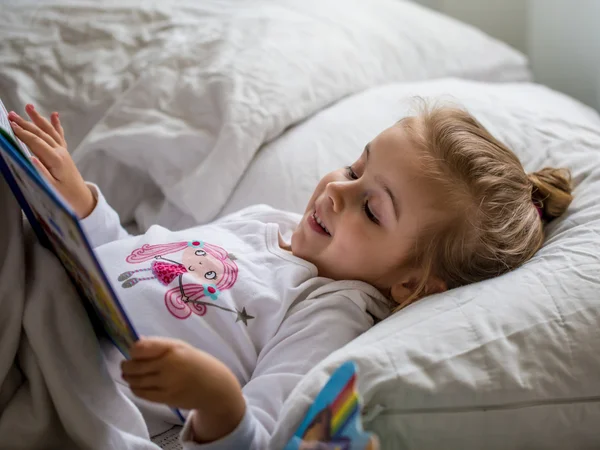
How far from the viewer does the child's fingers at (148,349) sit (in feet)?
2.04

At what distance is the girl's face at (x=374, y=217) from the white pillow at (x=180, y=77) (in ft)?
0.90

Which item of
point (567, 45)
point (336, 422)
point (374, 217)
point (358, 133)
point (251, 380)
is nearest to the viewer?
point (336, 422)

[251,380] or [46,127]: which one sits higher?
[46,127]

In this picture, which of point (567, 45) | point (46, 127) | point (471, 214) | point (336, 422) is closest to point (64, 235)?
point (336, 422)

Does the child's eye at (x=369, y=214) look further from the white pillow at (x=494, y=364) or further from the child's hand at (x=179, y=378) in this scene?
the child's hand at (x=179, y=378)

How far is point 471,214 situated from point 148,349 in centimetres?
47

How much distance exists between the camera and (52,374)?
2.40ft

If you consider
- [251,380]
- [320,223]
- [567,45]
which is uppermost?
[567,45]

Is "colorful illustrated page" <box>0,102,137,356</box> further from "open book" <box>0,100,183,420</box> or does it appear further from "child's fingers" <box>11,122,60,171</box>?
"child's fingers" <box>11,122,60,171</box>

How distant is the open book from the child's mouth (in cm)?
33

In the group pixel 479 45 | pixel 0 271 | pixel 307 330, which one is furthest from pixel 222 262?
pixel 479 45

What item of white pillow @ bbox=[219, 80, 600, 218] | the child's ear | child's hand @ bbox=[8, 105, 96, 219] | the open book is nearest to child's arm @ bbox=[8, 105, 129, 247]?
child's hand @ bbox=[8, 105, 96, 219]

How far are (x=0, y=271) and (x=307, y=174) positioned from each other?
546 millimetres

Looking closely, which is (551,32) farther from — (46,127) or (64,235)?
(64,235)
